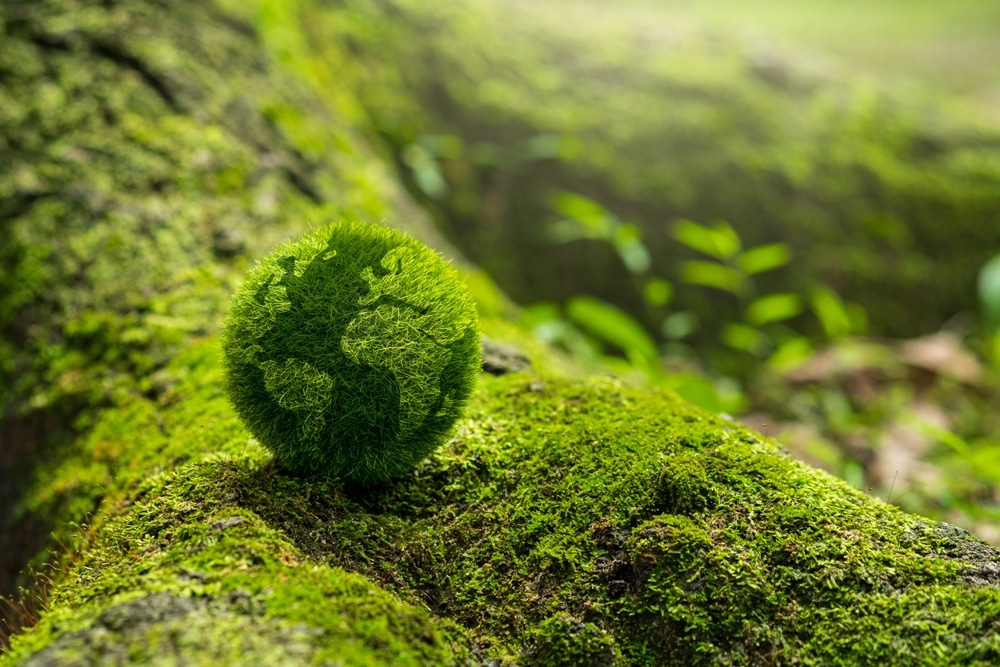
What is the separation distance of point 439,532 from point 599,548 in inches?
18.5

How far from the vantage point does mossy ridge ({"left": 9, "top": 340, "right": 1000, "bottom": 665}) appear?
68.9 inches

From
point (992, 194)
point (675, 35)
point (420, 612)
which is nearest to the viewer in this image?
point (420, 612)

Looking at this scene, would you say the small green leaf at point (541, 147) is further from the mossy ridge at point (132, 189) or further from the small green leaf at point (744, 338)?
the small green leaf at point (744, 338)

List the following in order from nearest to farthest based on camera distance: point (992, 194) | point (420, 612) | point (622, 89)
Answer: point (420, 612), point (992, 194), point (622, 89)

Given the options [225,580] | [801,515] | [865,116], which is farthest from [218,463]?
[865,116]

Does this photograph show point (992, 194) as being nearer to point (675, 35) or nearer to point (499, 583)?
point (675, 35)

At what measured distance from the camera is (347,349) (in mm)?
2010

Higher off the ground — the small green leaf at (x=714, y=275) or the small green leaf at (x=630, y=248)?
the small green leaf at (x=630, y=248)

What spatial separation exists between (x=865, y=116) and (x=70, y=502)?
24.1 feet

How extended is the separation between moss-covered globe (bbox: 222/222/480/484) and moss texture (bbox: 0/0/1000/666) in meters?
0.20

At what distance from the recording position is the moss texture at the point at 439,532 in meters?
1.65

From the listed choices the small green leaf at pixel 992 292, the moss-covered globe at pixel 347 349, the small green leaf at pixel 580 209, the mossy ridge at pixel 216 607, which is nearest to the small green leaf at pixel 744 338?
the small green leaf at pixel 580 209

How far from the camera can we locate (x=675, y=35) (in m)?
8.03

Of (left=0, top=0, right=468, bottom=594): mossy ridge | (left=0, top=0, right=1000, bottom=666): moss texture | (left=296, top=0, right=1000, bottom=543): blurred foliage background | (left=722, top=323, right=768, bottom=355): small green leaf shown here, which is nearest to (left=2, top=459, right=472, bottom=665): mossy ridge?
(left=0, top=0, right=1000, bottom=666): moss texture
